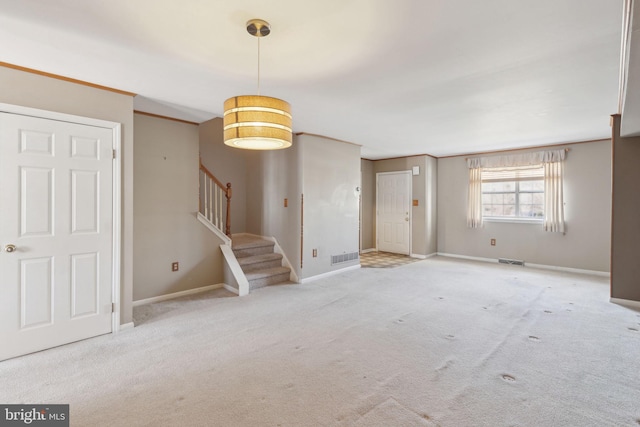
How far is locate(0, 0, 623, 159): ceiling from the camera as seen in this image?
74.9 inches

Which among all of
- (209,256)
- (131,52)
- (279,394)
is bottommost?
(279,394)

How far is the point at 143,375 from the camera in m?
2.38

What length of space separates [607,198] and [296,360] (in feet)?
20.2

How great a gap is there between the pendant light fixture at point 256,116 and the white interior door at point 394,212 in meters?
6.04

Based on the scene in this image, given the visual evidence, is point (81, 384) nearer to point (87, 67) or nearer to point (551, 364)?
point (87, 67)

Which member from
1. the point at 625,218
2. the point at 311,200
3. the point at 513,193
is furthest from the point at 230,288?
the point at 513,193

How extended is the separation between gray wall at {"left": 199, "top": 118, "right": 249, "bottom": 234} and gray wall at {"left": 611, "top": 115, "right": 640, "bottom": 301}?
6.16 metres

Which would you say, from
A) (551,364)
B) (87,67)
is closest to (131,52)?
(87,67)

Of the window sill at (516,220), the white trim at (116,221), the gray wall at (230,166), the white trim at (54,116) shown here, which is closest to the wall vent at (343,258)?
the gray wall at (230,166)

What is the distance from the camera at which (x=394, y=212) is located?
7.89 m

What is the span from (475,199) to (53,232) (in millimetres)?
7189

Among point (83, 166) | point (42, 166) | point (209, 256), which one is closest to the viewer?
point (42, 166)

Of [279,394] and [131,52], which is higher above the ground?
[131,52]

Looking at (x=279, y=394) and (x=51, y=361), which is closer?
(x=279, y=394)
